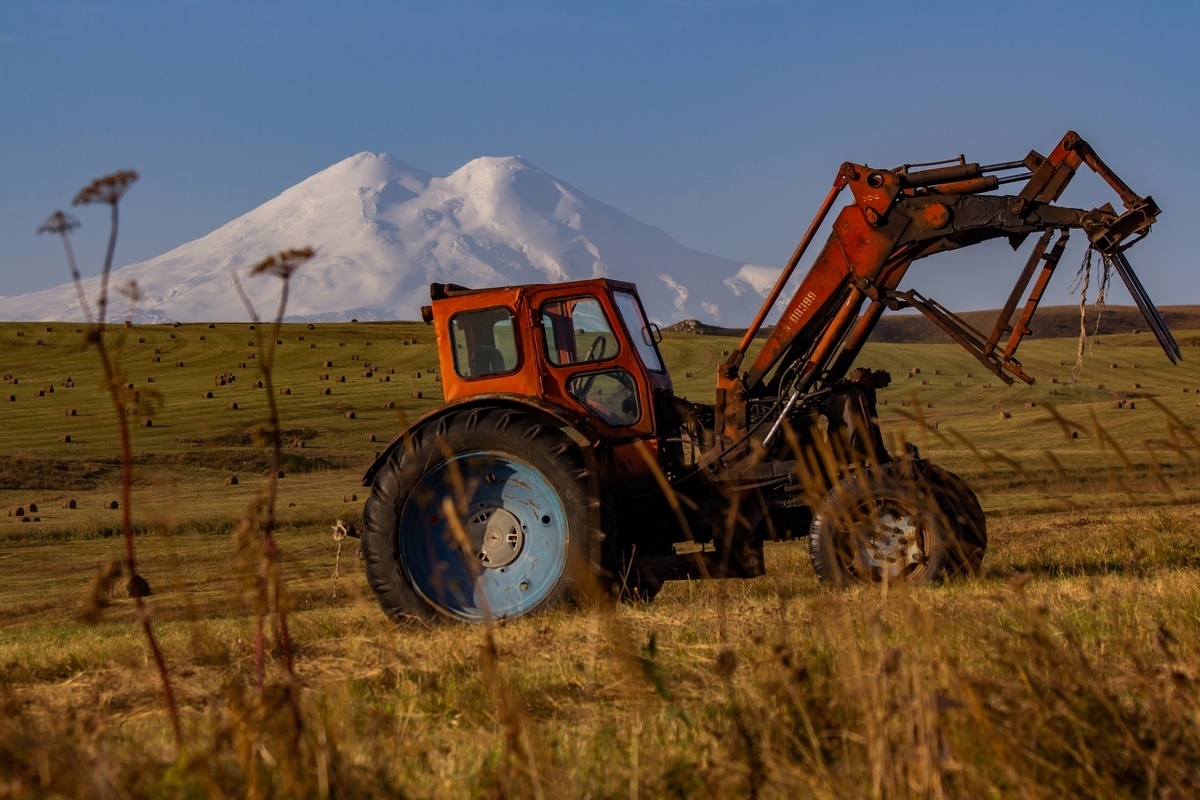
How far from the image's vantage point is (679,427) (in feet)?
32.0

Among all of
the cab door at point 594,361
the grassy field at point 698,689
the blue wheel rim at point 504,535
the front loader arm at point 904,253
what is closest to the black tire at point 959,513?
the grassy field at point 698,689

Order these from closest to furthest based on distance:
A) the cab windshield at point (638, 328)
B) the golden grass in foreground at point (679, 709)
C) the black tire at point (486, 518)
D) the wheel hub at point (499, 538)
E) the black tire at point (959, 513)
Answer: the golden grass in foreground at point (679, 709) < the black tire at point (486, 518) < the wheel hub at point (499, 538) < the black tire at point (959, 513) < the cab windshield at point (638, 328)

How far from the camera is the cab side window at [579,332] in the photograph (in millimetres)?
9281

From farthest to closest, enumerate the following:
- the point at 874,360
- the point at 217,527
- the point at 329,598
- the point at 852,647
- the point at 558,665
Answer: the point at 874,360 → the point at 217,527 → the point at 329,598 → the point at 558,665 → the point at 852,647

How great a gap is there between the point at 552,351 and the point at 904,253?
8.93 feet

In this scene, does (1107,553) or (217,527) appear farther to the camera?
(217,527)

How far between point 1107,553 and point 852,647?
8.46 meters

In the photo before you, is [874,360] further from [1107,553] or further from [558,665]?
[558,665]

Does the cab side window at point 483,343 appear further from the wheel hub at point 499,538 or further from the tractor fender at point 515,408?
the wheel hub at point 499,538

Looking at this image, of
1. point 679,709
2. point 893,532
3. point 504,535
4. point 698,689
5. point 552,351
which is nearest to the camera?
point 679,709

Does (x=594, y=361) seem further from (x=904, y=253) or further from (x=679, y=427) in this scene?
(x=904, y=253)

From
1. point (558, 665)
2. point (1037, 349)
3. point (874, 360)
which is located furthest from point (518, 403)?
point (1037, 349)

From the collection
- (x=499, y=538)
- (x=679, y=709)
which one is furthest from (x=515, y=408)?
(x=679, y=709)

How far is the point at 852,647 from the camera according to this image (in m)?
3.37
